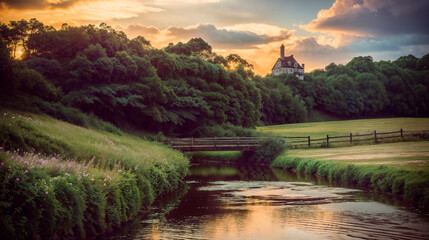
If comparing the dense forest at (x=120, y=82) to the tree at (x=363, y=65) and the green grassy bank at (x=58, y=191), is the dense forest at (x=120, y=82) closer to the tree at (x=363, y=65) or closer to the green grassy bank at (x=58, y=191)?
the green grassy bank at (x=58, y=191)

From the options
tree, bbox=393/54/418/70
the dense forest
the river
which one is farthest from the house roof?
the river

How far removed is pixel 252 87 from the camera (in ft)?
260

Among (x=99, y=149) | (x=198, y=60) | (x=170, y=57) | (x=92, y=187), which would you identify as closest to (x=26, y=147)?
(x=99, y=149)

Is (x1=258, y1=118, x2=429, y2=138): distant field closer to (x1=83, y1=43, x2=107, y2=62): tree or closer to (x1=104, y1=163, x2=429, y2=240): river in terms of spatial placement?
(x1=83, y1=43, x2=107, y2=62): tree

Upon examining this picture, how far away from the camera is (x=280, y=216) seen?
17.5 m

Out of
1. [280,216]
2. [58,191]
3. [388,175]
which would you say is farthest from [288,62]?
[58,191]

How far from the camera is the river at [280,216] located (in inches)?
565

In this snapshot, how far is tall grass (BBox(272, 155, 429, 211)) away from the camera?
20000 millimetres

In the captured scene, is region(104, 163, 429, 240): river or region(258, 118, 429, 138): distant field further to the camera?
region(258, 118, 429, 138): distant field

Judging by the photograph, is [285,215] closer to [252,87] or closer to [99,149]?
[99,149]

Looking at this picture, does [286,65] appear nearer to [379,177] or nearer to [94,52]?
[94,52]

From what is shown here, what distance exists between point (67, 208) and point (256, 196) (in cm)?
1338

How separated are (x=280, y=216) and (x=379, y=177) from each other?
9.66 meters

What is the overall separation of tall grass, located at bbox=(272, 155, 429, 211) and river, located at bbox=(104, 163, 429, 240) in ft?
2.60
